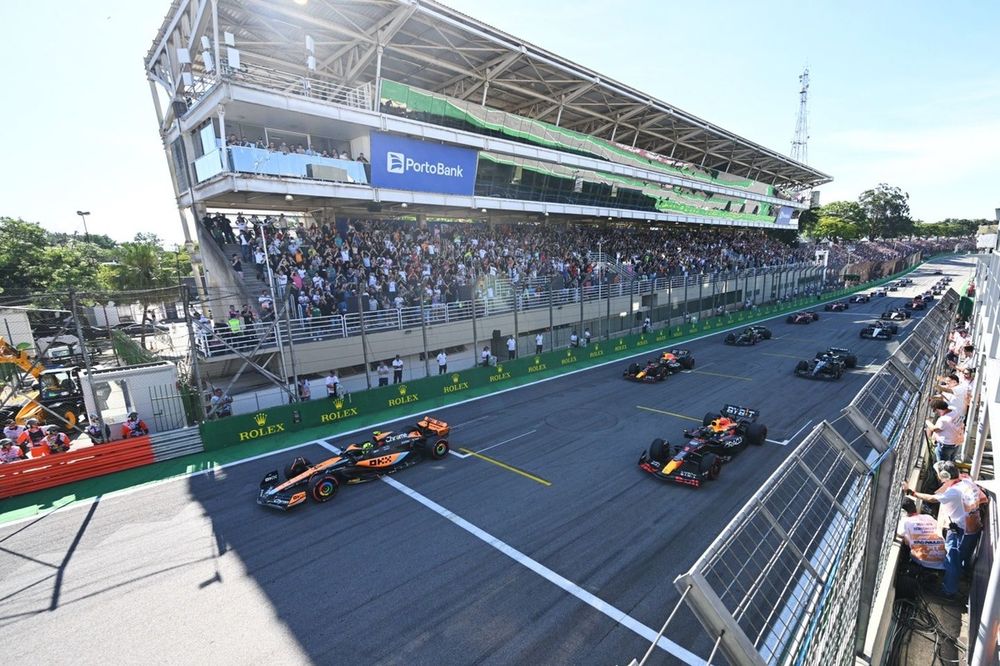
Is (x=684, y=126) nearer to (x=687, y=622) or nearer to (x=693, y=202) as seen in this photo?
(x=693, y=202)

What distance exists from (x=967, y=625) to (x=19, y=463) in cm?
1813

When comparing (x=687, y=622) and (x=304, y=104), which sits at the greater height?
(x=304, y=104)

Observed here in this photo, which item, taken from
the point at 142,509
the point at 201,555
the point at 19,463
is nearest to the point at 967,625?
the point at 201,555

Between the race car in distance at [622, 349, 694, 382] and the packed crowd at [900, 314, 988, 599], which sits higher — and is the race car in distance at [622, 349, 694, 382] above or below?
below

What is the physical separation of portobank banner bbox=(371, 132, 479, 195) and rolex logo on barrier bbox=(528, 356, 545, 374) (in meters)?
10.6

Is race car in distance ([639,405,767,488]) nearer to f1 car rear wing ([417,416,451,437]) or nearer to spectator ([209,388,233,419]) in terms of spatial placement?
f1 car rear wing ([417,416,451,437])

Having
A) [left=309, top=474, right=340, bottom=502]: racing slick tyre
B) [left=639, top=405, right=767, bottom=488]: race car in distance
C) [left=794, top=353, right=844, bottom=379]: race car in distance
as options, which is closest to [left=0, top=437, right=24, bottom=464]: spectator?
[left=309, top=474, right=340, bottom=502]: racing slick tyre

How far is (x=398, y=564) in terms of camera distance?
8.09m

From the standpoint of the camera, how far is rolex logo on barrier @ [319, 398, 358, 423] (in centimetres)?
1600

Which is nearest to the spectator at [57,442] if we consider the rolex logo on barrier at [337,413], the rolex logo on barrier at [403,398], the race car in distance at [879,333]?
the rolex logo on barrier at [337,413]

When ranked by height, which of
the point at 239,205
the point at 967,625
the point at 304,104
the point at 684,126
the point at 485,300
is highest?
the point at 684,126

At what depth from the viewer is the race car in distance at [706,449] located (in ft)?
34.2

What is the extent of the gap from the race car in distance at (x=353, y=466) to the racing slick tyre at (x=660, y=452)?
17.5ft

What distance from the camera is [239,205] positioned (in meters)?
23.7
